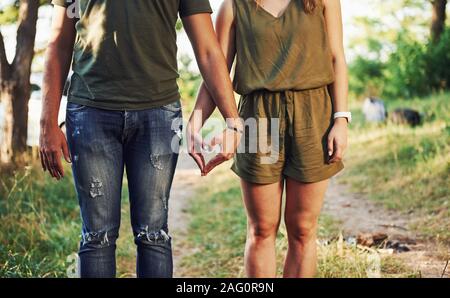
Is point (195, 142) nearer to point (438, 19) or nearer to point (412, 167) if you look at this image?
point (412, 167)

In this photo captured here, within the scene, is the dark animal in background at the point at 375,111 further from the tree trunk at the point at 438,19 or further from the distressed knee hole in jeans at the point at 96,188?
the distressed knee hole in jeans at the point at 96,188

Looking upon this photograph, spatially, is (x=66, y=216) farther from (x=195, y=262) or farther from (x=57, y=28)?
(x=57, y=28)

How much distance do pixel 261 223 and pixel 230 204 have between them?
3.17 metres

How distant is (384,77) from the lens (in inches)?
463

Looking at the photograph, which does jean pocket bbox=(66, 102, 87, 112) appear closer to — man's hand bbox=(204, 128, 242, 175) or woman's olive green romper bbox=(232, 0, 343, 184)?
man's hand bbox=(204, 128, 242, 175)

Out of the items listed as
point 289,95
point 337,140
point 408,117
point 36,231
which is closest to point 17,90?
point 36,231

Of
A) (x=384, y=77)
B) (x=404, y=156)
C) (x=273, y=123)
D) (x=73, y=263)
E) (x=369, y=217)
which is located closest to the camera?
(x=273, y=123)

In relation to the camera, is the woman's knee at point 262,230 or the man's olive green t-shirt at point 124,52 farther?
the woman's knee at point 262,230

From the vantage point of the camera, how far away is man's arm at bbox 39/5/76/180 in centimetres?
222

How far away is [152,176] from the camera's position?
2205 mm

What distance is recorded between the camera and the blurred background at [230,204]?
3672 mm

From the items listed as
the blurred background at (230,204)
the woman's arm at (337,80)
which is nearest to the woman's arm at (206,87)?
the woman's arm at (337,80)
